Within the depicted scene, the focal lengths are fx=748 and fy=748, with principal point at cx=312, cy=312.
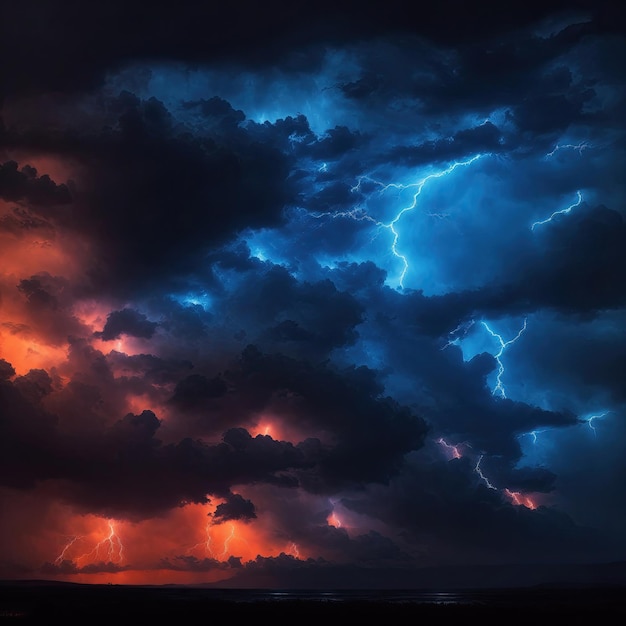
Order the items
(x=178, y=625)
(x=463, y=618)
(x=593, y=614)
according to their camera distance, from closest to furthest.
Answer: (x=178, y=625)
(x=463, y=618)
(x=593, y=614)

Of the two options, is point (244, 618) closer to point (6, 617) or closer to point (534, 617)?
point (6, 617)

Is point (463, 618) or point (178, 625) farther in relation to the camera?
point (463, 618)

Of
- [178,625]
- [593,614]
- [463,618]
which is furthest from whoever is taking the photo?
[593,614]

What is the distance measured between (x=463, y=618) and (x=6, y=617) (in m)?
42.5

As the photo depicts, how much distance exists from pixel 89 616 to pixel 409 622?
30827 millimetres

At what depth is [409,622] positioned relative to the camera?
65625 millimetres

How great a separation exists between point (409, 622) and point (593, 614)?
21346mm

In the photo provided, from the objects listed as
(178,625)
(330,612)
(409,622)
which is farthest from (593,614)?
(178,625)

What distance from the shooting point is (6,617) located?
69.6 m

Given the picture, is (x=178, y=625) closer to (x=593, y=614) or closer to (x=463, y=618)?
(x=463, y=618)

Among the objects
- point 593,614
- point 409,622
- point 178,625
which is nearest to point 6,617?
point 178,625

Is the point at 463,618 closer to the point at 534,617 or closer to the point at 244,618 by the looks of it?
the point at 534,617

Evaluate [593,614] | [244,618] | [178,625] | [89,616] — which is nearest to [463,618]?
[593,614]

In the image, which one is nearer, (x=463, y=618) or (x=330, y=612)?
(x=463, y=618)
